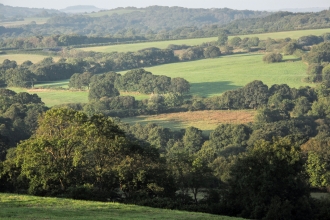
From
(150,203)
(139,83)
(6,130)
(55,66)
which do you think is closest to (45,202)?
(150,203)

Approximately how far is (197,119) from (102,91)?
2396cm

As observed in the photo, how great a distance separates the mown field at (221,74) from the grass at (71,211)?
65550 millimetres

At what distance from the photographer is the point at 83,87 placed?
11219cm

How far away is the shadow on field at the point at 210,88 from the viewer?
106000 mm

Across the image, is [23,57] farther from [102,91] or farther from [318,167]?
[318,167]

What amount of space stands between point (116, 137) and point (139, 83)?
70600mm

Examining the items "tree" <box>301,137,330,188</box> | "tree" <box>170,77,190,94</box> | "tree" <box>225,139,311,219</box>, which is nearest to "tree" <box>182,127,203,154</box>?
"tree" <box>301,137,330,188</box>

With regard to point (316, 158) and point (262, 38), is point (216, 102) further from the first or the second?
point (262, 38)

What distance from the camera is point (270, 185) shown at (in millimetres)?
31188

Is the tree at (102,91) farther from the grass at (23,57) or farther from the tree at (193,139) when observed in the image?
the grass at (23,57)

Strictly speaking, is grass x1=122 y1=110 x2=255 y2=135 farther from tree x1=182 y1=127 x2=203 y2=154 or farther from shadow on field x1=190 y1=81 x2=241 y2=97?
shadow on field x1=190 y1=81 x2=241 y2=97

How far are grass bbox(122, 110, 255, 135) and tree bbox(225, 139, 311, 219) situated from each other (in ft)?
136

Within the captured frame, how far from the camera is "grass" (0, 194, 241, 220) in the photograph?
24.4 meters

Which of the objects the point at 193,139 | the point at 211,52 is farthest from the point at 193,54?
the point at 193,139
